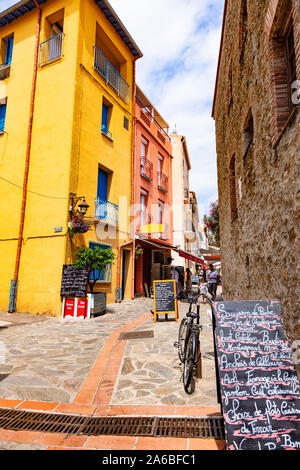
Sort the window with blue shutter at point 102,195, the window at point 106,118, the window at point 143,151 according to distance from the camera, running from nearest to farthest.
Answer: the window with blue shutter at point 102,195
the window at point 106,118
the window at point 143,151

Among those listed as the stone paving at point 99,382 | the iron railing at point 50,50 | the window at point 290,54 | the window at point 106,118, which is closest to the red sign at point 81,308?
the stone paving at point 99,382

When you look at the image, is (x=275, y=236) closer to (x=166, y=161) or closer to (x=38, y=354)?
(x=38, y=354)

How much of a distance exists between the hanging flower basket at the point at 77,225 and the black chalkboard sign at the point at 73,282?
4.15ft

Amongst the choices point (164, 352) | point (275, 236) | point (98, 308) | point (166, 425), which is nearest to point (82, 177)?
point (98, 308)

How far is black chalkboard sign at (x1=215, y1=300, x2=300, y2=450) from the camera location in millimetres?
2127

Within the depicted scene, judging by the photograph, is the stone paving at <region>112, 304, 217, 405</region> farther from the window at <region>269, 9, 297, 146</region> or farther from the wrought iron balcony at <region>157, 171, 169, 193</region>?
the wrought iron balcony at <region>157, 171, 169, 193</region>

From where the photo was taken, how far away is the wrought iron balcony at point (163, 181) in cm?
1873

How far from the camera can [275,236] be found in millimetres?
3844

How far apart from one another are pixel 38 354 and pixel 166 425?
10.9 ft

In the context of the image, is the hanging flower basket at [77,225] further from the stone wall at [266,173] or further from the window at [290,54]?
the window at [290,54]

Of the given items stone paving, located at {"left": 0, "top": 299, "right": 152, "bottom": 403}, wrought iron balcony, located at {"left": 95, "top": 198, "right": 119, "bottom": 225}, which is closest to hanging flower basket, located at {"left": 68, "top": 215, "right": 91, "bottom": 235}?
wrought iron balcony, located at {"left": 95, "top": 198, "right": 119, "bottom": 225}

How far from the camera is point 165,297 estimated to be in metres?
8.28

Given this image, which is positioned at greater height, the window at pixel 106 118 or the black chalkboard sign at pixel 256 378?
the window at pixel 106 118

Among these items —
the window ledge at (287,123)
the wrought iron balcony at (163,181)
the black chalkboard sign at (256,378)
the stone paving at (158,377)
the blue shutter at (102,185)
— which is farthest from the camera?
the wrought iron balcony at (163,181)
